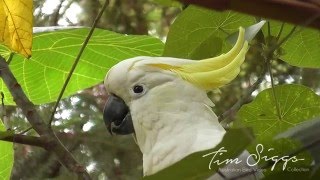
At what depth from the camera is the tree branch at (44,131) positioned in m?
0.63

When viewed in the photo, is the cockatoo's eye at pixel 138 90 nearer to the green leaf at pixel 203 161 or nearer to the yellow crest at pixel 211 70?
the yellow crest at pixel 211 70

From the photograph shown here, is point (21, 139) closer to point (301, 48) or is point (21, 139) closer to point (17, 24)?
point (17, 24)

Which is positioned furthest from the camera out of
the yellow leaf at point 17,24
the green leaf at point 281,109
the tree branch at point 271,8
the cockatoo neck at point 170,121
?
the green leaf at point 281,109

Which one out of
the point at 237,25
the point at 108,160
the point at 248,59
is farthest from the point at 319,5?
the point at 248,59

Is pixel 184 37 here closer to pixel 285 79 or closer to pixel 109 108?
pixel 109 108

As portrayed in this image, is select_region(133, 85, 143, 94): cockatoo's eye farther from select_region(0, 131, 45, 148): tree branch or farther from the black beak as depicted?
select_region(0, 131, 45, 148): tree branch

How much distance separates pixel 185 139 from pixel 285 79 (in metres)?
0.98

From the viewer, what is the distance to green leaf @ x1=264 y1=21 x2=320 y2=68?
2.70 ft

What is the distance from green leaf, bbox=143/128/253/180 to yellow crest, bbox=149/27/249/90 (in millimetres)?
397

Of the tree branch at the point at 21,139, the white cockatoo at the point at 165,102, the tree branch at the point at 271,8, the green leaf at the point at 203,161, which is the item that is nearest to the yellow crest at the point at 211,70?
the white cockatoo at the point at 165,102

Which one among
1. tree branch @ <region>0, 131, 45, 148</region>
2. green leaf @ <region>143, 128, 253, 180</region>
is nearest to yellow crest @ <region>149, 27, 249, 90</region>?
tree branch @ <region>0, 131, 45, 148</region>

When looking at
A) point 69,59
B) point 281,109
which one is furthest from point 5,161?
point 281,109

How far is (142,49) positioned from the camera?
0.88m

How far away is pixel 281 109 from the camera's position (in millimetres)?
832
